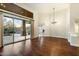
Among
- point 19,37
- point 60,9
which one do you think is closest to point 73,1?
point 60,9

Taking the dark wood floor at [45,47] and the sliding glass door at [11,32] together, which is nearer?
the dark wood floor at [45,47]

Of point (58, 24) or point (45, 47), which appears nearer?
point (58, 24)

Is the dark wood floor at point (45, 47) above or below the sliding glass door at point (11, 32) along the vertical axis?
below

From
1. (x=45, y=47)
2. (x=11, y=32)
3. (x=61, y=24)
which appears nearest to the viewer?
(x=61, y=24)

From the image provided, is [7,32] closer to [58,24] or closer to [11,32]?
[11,32]

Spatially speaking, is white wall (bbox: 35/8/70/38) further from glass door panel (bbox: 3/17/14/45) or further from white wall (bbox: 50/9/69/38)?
glass door panel (bbox: 3/17/14/45)

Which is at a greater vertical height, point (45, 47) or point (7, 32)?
point (7, 32)

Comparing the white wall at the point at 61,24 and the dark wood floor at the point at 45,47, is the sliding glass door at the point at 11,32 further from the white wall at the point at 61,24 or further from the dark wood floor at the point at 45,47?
the white wall at the point at 61,24

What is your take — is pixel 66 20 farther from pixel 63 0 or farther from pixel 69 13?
pixel 63 0

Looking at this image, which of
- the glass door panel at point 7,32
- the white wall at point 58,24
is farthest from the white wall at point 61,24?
the glass door panel at point 7,32

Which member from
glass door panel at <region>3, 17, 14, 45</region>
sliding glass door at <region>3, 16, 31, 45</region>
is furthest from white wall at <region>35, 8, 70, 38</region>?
glass door panel at <region>3, 17, 14, 45</region>

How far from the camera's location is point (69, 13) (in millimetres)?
4734

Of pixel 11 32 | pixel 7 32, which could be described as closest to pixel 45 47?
pixel 11 32

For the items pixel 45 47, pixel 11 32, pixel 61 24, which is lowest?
pixel 45 47
